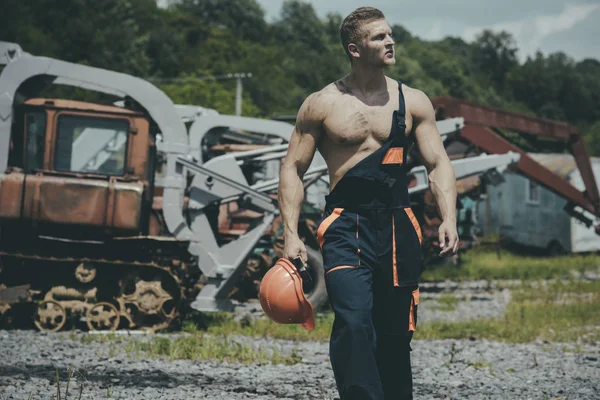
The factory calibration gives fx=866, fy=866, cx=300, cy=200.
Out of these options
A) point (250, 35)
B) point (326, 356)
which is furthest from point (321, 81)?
point (326, 356)

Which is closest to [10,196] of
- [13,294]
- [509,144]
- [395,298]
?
[13,294]

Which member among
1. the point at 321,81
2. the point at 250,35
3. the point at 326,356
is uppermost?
the point at 250,35

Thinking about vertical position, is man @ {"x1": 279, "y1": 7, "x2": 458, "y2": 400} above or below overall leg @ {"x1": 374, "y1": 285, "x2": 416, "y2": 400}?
above

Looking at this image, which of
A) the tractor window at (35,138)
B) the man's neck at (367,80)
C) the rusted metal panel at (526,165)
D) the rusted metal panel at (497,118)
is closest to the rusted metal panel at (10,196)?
the tractor window at (35,138)

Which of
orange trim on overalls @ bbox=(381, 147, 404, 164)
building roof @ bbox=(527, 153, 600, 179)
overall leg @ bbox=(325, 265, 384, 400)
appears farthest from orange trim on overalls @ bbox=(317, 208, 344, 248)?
building roof @ bbox=(527, 153, 600, 179)

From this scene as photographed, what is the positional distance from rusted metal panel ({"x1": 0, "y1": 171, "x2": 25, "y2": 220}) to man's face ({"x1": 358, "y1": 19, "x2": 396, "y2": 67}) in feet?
20.1

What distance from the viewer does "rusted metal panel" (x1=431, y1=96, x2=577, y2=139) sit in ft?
47.6

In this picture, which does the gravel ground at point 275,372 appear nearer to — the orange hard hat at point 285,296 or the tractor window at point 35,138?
the tractor window at point 35,138

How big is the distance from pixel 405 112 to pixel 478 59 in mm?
112259

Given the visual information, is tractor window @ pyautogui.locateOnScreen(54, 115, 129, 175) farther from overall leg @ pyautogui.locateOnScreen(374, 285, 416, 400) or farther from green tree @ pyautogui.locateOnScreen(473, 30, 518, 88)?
green tree @ pyautogui.locateOnScreen(473, 30, 518, 88)

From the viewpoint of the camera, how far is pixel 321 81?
6550 cm

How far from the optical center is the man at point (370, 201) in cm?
405

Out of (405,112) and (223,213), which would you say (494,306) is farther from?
(405,112)

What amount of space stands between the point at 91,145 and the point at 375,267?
635 centimetres
